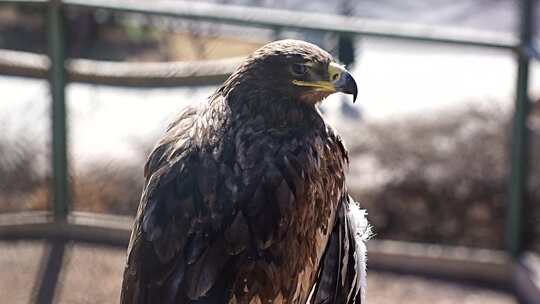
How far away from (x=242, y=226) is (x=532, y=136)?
11.4 ft

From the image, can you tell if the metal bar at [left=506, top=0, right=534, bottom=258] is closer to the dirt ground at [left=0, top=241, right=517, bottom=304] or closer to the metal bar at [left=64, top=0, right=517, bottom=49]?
the metal bar at [left=64, top=0, right=517, bottom=49]

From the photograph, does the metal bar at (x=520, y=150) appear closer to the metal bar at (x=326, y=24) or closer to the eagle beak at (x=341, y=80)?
the metal bar at (x=326, y=24)

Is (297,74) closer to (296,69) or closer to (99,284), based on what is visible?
(296,69)

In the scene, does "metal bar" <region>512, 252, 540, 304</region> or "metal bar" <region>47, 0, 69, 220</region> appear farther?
"metal bar" <region>47, 0, 69, 220</region>

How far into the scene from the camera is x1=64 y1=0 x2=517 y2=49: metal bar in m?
6.52

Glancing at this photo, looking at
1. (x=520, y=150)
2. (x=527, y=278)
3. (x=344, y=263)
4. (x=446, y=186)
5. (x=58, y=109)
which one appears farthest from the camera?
(x=446, y=186)

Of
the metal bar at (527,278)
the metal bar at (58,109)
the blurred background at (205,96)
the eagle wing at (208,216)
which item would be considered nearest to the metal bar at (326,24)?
the blurred background at (205,96)

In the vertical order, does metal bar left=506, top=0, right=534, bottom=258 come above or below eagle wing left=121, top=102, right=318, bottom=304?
below

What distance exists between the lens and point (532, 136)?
6.65 m

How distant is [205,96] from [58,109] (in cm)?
89

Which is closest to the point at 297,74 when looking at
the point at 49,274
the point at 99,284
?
the point at 99,284

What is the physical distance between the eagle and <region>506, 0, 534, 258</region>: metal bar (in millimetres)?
2769

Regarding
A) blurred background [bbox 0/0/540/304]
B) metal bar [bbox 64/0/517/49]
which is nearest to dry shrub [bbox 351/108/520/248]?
blurred background [bbox 0/0/540/304]

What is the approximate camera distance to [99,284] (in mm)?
6496
